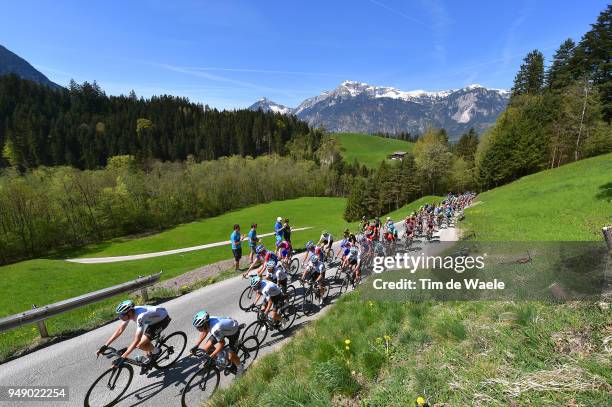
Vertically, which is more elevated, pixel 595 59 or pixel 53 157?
pixel 595 59

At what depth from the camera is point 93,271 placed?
109ft

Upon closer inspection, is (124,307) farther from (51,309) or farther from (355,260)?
(355,260)

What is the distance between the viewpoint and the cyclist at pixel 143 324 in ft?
24.3

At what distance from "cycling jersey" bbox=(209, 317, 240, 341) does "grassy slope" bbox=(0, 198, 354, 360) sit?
7.33 m

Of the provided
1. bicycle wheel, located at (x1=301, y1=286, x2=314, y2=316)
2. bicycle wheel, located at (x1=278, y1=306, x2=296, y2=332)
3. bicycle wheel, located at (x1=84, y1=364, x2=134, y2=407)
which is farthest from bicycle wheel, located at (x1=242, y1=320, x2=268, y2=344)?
bicycle wheel, located at (x1=84, y1=364, x2=134, y2=407)

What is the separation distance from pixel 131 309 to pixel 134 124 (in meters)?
166

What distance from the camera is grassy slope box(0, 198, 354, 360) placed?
40.4 feet

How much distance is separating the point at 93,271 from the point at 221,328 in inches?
→ 1354

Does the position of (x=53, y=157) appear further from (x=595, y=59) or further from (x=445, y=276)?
(x=595, y=59)

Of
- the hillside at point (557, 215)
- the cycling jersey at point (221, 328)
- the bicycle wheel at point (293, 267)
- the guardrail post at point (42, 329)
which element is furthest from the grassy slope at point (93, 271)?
the hillside at point (557, 215)

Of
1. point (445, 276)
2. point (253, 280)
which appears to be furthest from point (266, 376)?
point (445, 276)

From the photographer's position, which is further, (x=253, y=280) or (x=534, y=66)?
(x=534, y=66)

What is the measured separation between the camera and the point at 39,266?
Answer: 3419cm

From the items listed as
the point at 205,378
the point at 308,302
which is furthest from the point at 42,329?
the point at 308,302
